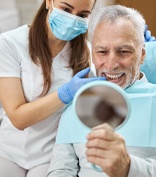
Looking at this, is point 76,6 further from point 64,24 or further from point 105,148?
point 105,148

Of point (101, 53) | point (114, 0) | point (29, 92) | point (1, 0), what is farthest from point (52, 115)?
point (114, 0)

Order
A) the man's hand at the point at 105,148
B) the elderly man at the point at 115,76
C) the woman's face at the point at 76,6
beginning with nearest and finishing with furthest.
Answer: the man's hand at the point at 105,148 → the elderly man at the point at 115,76 → the woman's face at the point at 76,6

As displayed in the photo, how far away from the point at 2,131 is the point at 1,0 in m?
1.04

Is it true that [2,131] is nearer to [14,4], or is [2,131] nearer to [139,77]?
[139,77]

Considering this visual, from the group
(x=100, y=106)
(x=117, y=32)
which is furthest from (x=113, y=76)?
(x=100, y=106)

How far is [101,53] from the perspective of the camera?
4.23 ft

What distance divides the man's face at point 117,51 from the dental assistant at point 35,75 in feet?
0.84

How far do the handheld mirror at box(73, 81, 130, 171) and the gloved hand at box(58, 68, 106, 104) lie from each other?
1.43ft

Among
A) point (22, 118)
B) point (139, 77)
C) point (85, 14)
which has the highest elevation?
point (85, 14)

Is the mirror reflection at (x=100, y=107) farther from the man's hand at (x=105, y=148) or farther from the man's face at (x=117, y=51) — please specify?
the man's face at (x=117, y=51)

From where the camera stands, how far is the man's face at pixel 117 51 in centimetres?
125

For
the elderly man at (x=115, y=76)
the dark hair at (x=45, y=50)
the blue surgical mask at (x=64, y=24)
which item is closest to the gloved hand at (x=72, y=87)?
the elderly man at (x=115, y=76)

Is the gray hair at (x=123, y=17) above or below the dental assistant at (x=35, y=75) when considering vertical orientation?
above

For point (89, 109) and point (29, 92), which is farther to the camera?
point (29, 92)
